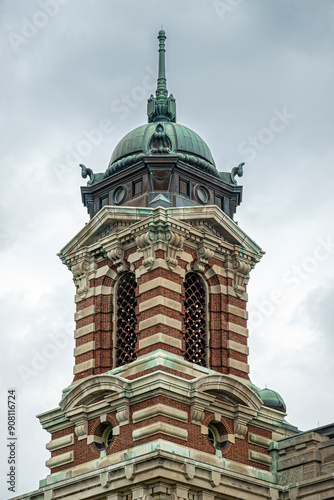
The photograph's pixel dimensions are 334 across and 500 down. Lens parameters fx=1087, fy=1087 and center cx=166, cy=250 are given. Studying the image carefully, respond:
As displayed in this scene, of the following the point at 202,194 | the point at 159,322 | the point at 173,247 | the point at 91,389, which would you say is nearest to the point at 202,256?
the point at 173,247

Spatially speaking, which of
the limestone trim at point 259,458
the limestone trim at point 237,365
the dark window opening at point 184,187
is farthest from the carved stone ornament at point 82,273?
the limestone trim at point 259,458

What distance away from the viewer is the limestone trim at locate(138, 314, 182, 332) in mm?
39625

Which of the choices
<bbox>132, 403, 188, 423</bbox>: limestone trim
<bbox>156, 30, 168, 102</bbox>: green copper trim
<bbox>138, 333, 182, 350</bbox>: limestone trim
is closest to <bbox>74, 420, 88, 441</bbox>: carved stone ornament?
<bbox>132, 403, 188, 423</bbox>: limestone trim

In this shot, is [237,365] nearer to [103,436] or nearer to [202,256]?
[202,256]

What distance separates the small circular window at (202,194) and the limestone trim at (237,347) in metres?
5.87

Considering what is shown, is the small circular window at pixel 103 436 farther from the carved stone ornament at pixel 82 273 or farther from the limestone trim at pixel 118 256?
the limestone trim at pixel 118 256

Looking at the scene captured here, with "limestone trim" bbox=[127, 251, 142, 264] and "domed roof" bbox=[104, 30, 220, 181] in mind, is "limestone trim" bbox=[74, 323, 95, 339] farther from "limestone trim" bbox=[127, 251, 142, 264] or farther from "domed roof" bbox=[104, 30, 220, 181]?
"domed roof" bbox=[104, 30, 220, 181]

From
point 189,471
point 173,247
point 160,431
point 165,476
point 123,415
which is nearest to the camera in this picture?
point 165,476

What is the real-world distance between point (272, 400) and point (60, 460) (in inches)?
471

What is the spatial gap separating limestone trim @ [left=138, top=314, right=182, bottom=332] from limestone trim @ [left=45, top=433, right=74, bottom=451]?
16.1ft

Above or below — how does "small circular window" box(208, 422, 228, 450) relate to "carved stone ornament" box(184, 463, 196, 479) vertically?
above

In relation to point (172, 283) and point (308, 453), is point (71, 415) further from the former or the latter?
point (308, 453)

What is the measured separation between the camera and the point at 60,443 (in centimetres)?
4103

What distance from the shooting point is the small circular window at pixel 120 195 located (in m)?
43.8
